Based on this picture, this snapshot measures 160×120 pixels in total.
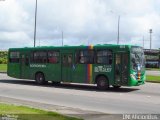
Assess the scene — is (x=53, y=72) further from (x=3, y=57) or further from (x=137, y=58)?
(x=3, y=57)

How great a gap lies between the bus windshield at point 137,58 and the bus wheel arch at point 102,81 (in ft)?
6.33

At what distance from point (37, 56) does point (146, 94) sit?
9.91 meters

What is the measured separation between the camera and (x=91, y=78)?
25984 millimetres

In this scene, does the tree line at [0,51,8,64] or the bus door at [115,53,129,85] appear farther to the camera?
the tree line at [0,51,8,64]

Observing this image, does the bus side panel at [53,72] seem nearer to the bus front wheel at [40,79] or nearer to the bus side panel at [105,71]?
the bus front wheel at [40,79]

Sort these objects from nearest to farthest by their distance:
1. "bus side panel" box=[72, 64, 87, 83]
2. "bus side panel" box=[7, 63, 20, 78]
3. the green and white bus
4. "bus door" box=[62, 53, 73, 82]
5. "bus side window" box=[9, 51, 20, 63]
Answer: the green and white bus
"bus side panel" box=[72, 64, 87, 83]
"bus door" box=[62, 53, 73, 82]
"bus side panel" box=[7, 63, 20, 78]
"bus side window" box=[9, 51, 20, 63]

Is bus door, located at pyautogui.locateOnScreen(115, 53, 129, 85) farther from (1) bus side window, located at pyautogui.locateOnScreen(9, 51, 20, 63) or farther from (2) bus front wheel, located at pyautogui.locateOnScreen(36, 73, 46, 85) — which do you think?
(1) bus side window, located at pyautogui.locateOnScreen(9, 51, 20, 63)

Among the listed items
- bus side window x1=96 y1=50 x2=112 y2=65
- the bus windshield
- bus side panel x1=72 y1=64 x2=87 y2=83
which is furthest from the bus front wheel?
the bus windshield

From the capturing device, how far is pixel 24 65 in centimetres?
3036

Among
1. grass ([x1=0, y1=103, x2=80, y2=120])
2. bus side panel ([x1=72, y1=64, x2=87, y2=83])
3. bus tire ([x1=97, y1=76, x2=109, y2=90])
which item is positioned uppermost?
bus side panel ([x1=72, y1=64, x2=87, y2=83])

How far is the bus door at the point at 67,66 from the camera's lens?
27148mm

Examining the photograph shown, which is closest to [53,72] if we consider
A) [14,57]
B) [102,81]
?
[102,81]

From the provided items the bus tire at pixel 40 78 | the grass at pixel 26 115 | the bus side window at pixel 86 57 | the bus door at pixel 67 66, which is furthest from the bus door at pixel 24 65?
the grass at pixel 26 115

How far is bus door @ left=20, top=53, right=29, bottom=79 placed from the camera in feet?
99.1
